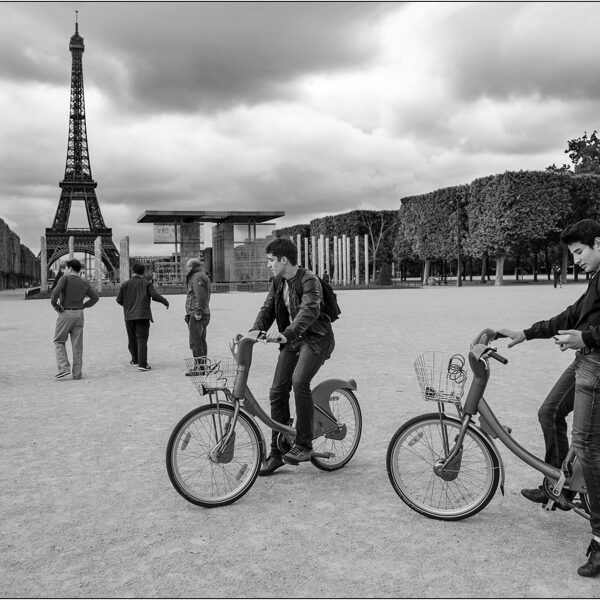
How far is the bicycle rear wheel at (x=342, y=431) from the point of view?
5.04 meters

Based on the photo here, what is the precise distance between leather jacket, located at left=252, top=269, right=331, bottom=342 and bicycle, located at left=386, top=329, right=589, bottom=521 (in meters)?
0.89

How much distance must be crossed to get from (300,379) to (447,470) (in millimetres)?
1181

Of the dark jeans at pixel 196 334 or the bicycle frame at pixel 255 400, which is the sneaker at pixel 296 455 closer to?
the bicycle frame at pixel 255 400

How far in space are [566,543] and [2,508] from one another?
3.50 m

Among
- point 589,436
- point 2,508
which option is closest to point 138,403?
point 2,508

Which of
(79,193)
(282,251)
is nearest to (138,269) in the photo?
(282,251)

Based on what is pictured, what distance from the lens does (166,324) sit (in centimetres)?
1772

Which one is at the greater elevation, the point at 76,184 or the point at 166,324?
the point at 76,184

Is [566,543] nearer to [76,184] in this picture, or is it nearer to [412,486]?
[412,486]

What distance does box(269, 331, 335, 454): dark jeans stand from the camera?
15.1 feet

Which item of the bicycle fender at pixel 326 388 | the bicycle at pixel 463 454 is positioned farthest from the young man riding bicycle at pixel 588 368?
the bicycle fender at pixel 326 388

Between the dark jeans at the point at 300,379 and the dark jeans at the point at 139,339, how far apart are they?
216 inches

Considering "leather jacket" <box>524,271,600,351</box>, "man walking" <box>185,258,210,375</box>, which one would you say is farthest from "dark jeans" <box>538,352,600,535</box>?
"man walking" <box>185,258,210,375</box>

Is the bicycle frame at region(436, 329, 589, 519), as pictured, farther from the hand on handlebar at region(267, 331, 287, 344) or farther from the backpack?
the backpack
